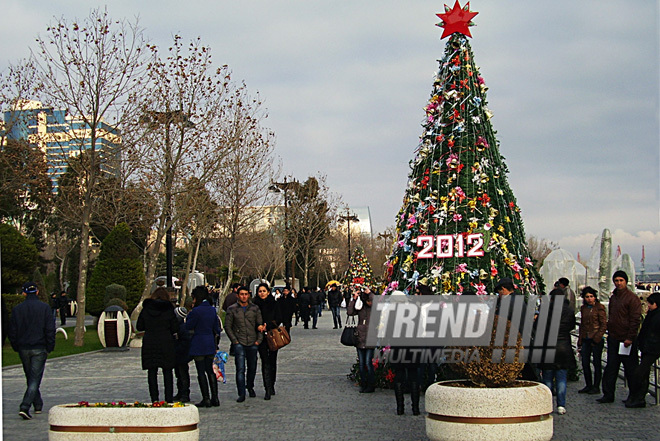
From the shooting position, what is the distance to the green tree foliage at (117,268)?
28.7 metres

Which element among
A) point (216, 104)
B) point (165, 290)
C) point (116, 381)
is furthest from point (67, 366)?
point (216, 104)

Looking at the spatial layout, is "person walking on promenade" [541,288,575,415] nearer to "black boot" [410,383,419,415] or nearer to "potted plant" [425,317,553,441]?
"black boot" [410,383,419,415]

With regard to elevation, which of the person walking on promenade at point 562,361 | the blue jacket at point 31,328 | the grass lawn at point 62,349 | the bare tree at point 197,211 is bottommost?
the grass lawn at point 62,349

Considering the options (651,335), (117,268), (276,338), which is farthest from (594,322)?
(117,268)

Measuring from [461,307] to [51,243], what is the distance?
167 ft

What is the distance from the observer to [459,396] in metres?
7.07

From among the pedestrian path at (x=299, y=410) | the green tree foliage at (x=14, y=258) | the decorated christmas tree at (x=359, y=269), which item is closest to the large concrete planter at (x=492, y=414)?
the pedestrian path at (x=299, y=410)

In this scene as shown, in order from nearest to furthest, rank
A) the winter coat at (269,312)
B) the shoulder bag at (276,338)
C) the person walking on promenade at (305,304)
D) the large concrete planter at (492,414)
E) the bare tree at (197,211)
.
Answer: the large concrete planter at (492,414), the shoulder bag at (276,338), the winter coat at (269,312), the bare tree at (197,211), the person walking on promenade at (305,304)

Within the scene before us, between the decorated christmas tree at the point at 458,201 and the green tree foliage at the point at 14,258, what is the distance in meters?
12.3

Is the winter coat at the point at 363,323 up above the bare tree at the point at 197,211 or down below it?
below

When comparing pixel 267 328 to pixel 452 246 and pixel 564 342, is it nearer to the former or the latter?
pixel 452 246

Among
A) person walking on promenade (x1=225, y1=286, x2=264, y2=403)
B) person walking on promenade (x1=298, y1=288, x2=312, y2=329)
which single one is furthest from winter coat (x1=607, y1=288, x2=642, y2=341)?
person walking on promenade (x1=298, y1=288, x2=312, y2=329)

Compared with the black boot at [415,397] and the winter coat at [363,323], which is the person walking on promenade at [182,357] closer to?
the winter coat at [363,323]

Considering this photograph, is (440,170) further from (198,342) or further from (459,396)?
(459,396)
